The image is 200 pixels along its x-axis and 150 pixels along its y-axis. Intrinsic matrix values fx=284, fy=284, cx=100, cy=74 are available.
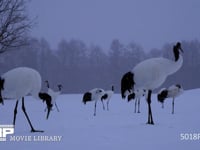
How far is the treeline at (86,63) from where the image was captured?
4397 centimetres

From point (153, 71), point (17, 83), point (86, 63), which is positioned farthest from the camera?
point (86, 63)

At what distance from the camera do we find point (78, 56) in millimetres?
55812

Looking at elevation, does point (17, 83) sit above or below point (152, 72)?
below

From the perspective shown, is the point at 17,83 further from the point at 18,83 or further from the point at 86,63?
the point at 86,63

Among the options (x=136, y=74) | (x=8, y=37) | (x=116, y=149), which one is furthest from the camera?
(x=8, y=37)

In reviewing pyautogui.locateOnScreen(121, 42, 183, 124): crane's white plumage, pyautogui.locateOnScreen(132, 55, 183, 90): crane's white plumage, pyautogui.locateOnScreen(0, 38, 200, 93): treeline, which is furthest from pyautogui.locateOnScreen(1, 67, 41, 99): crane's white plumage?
pyautogui.locateOnScreen(0, 38, 200, 93): treeline

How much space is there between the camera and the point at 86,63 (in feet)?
181

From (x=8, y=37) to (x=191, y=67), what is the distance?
34.7 metres

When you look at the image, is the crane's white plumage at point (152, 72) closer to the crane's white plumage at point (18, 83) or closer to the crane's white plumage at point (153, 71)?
the crane's white plumage at point (153, 71)

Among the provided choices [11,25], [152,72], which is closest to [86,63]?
[11,25]

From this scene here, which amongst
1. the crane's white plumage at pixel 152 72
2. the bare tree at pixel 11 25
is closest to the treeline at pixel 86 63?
the bare tree at pixel 11 25

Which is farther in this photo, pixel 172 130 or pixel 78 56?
pixel 78 56

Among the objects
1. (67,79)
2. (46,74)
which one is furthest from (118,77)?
(46,74)

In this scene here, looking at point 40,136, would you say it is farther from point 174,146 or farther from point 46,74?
point 46,74
